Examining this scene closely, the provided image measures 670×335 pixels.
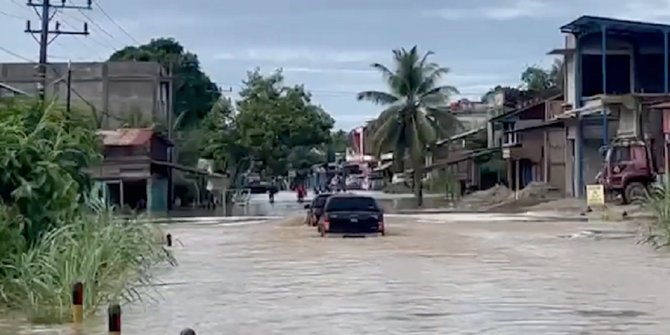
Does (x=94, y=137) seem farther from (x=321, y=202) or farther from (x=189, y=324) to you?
(x=321, y=202)

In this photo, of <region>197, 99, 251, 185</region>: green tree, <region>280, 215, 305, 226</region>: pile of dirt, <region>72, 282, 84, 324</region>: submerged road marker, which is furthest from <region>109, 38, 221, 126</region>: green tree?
<region>72, 282, 84, 324</region>: submerged road marker

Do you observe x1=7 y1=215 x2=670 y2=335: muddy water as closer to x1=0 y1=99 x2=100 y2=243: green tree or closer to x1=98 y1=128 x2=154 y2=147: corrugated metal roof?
x1=0 y1=99 x2=100 y2=243: green tree

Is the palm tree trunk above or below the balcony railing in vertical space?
below

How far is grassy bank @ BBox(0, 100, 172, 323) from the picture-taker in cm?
1888

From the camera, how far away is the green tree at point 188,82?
111 m

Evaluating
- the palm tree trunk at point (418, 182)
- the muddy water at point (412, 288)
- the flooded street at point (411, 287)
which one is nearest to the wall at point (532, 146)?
the palm tree trunk at point (418, 182)

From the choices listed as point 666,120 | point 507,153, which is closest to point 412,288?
point 666,120

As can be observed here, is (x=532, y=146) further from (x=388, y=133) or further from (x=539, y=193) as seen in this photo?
(x=539, y=193)

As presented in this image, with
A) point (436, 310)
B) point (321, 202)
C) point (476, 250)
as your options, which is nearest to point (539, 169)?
point (321, 202)

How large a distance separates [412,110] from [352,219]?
3984cm

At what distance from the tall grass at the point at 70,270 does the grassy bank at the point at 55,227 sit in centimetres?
1

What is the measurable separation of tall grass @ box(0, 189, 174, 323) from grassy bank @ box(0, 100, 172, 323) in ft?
0.05

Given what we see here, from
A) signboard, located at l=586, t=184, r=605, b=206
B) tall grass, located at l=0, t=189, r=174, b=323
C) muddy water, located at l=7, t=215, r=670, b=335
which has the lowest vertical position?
muddy water, located at l=7, t=215, r=670, b=335

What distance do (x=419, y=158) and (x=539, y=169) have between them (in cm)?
741
